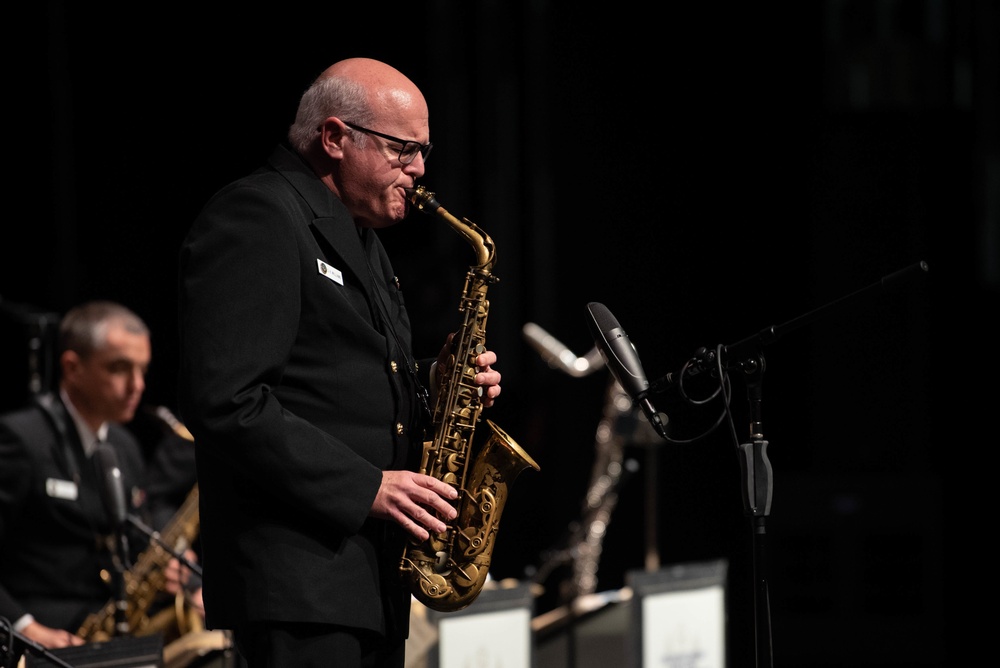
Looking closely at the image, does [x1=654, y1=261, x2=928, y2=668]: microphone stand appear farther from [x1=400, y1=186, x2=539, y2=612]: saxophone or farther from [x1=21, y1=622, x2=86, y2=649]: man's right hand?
[x1=21, y1=622, x2=86, y2=649]: man's right hand

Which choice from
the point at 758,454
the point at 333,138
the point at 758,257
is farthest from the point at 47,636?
the point at 758,257

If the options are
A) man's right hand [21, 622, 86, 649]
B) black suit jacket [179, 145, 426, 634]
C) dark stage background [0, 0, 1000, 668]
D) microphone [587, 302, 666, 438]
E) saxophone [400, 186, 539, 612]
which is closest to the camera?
black suit jacket [179, 145, 426, 634]

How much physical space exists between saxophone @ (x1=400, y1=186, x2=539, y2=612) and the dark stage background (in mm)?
3276

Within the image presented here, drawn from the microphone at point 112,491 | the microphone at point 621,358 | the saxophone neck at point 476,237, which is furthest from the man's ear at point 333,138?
the microphone at point 112,491

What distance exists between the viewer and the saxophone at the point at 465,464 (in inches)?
100

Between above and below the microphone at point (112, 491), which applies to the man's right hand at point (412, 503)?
below

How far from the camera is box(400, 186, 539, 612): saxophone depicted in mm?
2551

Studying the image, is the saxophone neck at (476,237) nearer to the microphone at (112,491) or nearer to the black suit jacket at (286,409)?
the black suit jacket at (286,409)

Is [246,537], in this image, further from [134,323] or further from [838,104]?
[838,104]

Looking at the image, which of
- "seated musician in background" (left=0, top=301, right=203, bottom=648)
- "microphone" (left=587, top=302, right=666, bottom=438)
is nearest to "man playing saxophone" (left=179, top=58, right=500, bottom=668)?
"microphone" (left=587, top=302, right=666, bottom=438)

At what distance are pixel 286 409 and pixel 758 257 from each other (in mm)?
4471

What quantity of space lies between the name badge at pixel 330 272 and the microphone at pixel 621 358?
0.52m

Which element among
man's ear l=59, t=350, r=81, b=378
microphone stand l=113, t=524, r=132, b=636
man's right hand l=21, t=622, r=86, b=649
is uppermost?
man's ear l=59, t=350, r=81, b=378

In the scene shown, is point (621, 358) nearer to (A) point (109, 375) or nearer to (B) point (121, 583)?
(B) point (121, 583)
